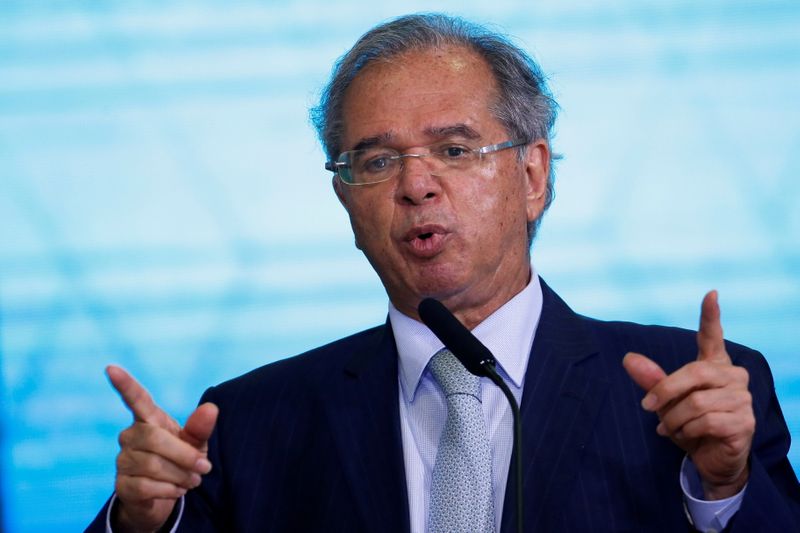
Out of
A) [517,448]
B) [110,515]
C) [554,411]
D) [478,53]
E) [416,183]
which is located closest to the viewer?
[517,448]

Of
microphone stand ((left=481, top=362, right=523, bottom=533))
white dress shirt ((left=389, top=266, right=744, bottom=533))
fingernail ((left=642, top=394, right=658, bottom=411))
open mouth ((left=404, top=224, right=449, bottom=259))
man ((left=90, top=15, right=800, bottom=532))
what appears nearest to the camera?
microphone stand ((left=481, top=362, right=523, bottom=533))

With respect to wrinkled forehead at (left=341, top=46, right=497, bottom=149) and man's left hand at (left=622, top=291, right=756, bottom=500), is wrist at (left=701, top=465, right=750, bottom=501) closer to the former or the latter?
man's left hand at (left=622, top=291, right=756, bottom=500)

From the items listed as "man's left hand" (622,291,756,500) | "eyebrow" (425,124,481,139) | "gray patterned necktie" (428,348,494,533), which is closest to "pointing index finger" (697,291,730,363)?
"man's left hand" (622,291,756,500)

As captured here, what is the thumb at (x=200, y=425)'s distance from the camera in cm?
167

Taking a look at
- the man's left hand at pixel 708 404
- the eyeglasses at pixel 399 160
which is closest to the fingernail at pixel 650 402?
the man's left hand at pixel 708 404

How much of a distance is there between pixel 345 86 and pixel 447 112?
270 millimetres

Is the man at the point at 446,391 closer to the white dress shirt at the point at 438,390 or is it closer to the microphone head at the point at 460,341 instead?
the white dress shirt at the point at 438,390

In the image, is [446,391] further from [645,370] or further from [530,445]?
[645,370]

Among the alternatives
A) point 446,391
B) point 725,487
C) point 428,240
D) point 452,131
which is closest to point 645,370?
point 725,487

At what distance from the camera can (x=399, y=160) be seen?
2.13 metres

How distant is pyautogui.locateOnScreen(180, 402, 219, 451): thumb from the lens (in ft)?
5.49

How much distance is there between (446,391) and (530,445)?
0.59 feet

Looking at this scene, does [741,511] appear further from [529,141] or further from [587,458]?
[529,141]

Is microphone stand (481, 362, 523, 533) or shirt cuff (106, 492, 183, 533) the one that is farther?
shirt cuff (106, 492, 183, 533)
